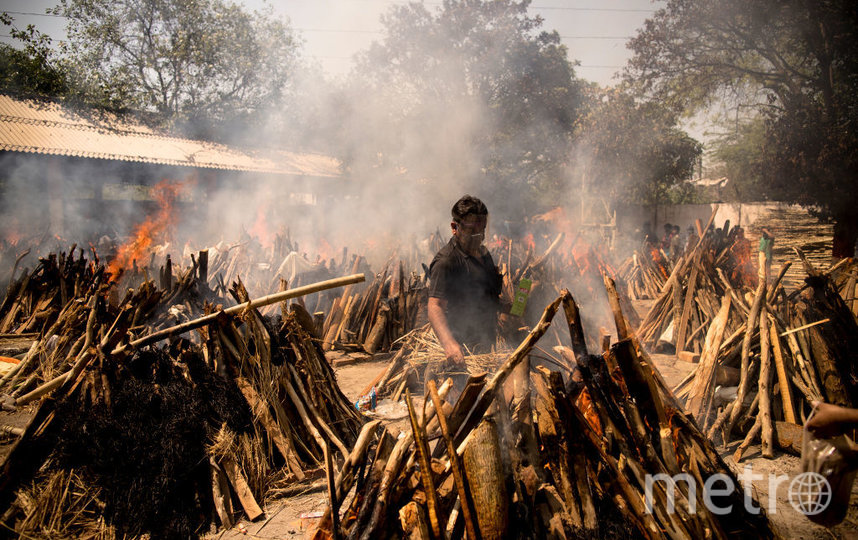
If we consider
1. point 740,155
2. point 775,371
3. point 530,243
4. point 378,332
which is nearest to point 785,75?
point 530,243

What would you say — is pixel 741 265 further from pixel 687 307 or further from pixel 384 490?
pixel 384 490

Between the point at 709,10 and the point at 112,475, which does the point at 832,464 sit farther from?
the point at 709,10

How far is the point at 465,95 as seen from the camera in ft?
73.8

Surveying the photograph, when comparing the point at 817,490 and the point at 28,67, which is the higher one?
the point at 28,67

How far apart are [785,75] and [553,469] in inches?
651

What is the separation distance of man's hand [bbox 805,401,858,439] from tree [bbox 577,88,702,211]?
62.2 feet

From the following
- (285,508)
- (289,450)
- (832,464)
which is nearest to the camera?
(832,464)

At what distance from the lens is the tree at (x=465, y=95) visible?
72.0 feet

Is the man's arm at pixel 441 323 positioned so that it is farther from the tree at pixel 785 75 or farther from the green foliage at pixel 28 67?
the green foliage at pixel 28 67

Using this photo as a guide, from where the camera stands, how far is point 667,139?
21.0 m

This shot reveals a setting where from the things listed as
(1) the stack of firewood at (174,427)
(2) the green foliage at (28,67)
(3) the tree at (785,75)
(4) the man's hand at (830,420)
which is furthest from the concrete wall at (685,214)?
(2) the green foliage at (28,67)

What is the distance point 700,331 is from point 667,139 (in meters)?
17.9

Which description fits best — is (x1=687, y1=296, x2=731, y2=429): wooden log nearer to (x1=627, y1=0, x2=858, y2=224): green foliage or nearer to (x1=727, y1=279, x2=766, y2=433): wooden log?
(x1=727, y1=279, x2=766, y2=433): wooden log

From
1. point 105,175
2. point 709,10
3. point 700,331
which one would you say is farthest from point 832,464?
point 105,175
